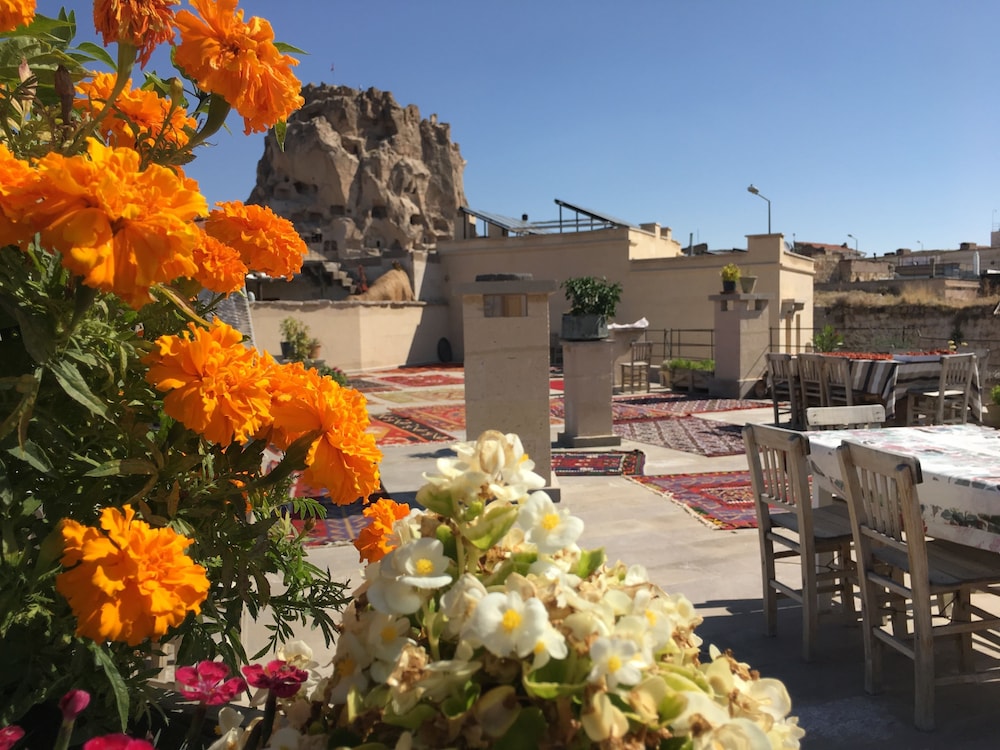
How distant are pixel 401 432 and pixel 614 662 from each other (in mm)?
8868

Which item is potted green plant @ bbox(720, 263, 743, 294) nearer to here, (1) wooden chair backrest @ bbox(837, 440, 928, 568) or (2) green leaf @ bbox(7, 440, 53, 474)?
(1) wooden chair backrest @ bbox(837, 440, 928, 568)

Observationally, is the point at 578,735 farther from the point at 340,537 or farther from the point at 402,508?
the point at 340,537

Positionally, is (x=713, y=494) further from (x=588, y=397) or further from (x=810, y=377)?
(x=810, y=377)

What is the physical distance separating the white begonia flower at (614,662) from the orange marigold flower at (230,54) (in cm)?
72

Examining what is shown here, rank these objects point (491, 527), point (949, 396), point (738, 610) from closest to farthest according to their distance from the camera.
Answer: point (491, 527) < point (738, 610) < point (949, 396)

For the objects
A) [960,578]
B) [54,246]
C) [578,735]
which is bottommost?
[960,578]

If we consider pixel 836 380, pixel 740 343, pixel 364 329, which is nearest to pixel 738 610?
pixel 836 380

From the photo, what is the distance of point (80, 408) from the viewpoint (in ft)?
3.01

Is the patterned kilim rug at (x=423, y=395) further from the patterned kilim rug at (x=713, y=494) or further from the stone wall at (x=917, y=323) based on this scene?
the stone wall at (x=917, y=323)

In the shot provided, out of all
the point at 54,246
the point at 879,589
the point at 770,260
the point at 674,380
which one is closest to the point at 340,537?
the point at 879,589

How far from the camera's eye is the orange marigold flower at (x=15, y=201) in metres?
0.71

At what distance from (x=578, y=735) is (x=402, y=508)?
19.5 inches

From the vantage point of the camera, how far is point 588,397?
8281 millimetres

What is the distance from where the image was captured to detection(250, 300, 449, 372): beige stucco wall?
56.3 feet
